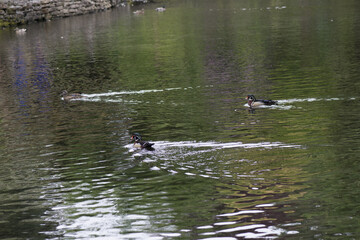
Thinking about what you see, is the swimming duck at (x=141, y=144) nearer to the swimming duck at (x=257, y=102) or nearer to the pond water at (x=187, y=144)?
the pond water at (x=187, y=144)

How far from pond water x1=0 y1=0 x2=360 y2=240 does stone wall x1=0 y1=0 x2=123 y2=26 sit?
134ft

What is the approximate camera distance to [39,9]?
91.6m

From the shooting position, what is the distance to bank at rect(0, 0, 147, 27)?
87.1 metres

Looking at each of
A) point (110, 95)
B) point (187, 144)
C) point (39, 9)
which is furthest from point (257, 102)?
point (39, 9)

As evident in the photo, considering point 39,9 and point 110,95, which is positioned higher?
point 39,9

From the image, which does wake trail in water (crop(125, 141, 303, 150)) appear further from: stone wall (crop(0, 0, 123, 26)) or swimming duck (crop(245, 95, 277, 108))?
stone wall (crop(0, 0, 123, 26))

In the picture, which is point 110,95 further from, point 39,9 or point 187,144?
point 39,9

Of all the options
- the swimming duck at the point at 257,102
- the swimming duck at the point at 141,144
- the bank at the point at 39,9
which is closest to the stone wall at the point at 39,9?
the bank at the point at 39,9

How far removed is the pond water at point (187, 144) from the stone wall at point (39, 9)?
4096 cm

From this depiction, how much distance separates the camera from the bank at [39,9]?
8706 centimetres

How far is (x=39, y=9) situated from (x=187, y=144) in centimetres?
7644

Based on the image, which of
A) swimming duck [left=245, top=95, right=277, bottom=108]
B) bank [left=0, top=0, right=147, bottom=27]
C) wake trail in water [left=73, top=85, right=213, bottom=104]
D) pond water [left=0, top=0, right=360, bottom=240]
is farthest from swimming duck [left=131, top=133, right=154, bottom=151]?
bank [left=0, top=0, right=147, bottom=27]

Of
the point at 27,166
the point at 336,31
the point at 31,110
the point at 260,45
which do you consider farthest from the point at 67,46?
the point at 27,166

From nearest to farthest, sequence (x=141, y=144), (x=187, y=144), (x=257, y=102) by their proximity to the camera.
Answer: (x=141, y=144)
(x=187, y=144)
(x=257, y=102)
